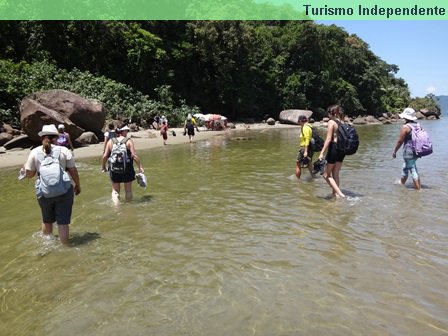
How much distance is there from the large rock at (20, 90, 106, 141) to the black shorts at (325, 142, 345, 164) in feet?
46.4

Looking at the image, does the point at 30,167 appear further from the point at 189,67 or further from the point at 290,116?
the point at 290,116

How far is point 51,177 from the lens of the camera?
5734 mm

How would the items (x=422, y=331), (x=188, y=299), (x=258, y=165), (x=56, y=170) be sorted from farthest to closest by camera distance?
(x=258, y=165) → (x=56, y=170) → (x=188, y=299) → (x=422, y=331)

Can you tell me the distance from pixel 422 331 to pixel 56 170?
Result: 15.7ft

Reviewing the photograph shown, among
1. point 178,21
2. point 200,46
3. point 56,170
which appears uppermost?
point 178,21

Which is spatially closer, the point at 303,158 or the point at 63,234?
the point at 63,234

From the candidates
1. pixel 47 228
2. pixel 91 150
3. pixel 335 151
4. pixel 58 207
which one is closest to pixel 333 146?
pixel 335 151

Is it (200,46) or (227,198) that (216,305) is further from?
(200,46)

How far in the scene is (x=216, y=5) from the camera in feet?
141

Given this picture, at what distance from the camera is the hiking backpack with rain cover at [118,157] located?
327 inches

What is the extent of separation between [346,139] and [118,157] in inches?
181

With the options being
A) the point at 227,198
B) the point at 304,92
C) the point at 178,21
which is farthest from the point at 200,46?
the point at 227,198

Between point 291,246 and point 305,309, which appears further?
point 291,246

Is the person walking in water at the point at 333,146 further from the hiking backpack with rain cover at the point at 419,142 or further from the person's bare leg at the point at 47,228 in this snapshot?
the person's bare leg at the point at 47,228
